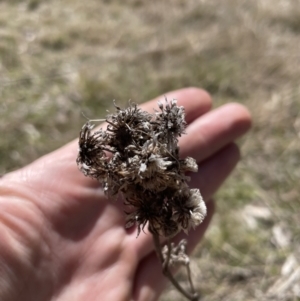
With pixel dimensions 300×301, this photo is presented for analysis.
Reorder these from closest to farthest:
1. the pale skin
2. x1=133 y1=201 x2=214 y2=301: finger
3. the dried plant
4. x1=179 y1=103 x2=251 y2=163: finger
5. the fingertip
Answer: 1. the dried plant
2. the pale skin
3. x1=133 y1=201 x2=214 y2=301: finger
4. x1=179 y1=103 x2=251 y2=163: finger
5. the fingertip

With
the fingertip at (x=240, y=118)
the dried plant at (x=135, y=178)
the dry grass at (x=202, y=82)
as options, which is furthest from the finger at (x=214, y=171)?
the dried plant at (x=135, y=178)

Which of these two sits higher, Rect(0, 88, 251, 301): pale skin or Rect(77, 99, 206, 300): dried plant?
Rect(77, 99, 206, 300): dried plant

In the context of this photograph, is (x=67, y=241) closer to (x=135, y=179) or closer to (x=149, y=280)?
(x=149, y=280)

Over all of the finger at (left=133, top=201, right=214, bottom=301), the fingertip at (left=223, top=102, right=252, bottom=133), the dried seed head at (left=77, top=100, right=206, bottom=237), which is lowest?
the finger at (left=133, top=201, right=214, bottom=301)

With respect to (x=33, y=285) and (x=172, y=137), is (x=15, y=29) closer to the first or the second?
(x=33, y=285)

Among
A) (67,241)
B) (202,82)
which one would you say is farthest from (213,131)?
(202,82)

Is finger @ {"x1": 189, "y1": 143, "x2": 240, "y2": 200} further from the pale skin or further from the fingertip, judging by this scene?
the fingertip

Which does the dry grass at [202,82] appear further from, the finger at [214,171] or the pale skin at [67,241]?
the pale skin at [67,241]

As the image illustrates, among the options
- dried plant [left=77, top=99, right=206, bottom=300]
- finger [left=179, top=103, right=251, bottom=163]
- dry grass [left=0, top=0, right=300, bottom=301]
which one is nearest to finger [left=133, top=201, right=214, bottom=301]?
dry grass [left=0, top=0, right=300, bottom=301]
